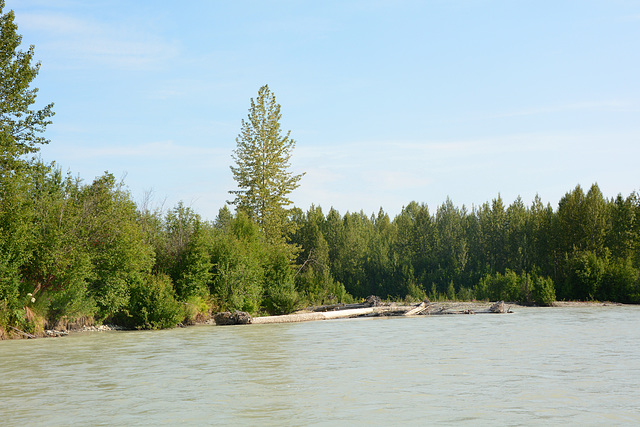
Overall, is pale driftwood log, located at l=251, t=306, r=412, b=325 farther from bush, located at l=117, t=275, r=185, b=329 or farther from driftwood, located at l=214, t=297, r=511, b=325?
bush, located at l=117, t=275, r=185, b=329

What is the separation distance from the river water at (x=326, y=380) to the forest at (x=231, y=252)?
329 centimetres

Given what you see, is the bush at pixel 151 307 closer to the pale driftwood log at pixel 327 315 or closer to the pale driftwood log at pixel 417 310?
the pale driftwood log at pixel 327 315

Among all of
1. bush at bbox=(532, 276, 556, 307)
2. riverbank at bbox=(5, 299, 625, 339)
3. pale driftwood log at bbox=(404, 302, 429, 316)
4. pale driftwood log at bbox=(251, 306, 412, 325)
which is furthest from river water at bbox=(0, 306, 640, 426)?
bush at bbox=(532, 276, 556, 307)

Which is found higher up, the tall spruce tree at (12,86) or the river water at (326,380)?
the tall spruce tree at (12,86)

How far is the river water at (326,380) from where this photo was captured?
30.2 feet

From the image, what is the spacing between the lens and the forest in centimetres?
2366

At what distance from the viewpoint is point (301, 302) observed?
37281mm

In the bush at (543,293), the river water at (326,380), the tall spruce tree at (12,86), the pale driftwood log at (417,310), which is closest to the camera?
the river water at (326,380)

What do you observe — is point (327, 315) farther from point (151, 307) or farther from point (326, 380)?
point (326, 380)

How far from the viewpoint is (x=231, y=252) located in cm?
3312

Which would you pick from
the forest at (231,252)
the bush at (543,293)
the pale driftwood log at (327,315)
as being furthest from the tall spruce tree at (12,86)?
the bush at (543,293)

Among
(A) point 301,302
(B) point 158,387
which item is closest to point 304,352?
(B) point 158,387

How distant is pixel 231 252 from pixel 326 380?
21079 mm

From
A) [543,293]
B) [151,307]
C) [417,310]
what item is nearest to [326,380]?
[151,307]
